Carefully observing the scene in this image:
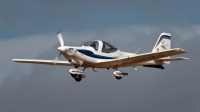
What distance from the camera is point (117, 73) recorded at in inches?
1293

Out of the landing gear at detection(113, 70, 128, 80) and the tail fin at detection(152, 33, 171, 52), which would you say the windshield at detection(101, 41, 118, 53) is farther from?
the tail fin at detection(152, 33, 171, 52)

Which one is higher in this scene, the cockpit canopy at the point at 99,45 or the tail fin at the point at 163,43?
the tail fin at the point at 163,43

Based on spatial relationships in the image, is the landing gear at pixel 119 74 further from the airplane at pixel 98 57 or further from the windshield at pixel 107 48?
the windshield at pixel 107 48

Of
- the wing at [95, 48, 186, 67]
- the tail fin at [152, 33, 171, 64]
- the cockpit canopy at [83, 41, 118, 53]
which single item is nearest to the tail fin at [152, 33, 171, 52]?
the tail fin at [152, 33, 171, 64]

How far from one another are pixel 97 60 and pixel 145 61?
2.75 meters

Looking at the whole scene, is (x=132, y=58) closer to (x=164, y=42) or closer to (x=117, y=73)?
(x=117, y=73)

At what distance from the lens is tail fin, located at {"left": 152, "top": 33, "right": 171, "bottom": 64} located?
1470 inches

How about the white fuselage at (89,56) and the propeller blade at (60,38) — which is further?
the propeller blade at (60,38)

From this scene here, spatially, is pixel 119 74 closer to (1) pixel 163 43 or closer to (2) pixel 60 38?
(2) pixel 60 38

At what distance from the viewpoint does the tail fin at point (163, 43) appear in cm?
3734

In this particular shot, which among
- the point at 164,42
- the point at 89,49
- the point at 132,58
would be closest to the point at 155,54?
the point at 132,58

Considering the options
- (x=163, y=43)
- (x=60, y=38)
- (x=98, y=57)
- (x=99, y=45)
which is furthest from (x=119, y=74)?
(x=163, y=43)

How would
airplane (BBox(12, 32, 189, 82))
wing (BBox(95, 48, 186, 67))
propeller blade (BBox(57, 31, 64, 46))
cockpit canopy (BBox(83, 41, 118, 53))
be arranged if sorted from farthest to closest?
propeller blade (BBox(57, 31, 64, 46)) < cockpit canopy (BBox(83, 41, 118, 53)) < airplane (BBox(12, 32, 189, 82)) < wing (BBox(95, 48, 186, 67))

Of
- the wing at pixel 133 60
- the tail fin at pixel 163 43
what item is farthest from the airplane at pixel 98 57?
the tail fin at pixel 163 43
